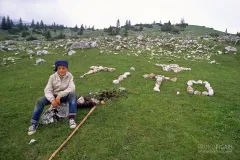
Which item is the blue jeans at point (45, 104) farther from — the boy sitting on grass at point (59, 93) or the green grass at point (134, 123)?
the green grass at point (134, 123)

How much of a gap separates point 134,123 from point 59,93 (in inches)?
158

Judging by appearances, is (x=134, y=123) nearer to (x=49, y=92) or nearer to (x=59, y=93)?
(x=59, y=93)

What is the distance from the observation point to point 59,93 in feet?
38.2

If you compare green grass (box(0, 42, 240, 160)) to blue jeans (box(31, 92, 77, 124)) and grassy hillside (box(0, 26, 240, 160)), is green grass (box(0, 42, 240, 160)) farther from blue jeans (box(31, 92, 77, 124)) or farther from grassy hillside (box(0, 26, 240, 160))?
blue jeans (box(31, 92, 77, 124))

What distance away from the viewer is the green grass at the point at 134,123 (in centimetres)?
973

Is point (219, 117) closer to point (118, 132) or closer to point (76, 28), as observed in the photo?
point (118, 132)

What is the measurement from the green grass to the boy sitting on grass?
0.67 meters

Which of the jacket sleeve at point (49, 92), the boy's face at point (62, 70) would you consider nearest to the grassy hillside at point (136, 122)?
the jacket sleeve at point (49, 92)

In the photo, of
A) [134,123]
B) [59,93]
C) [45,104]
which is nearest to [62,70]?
[59,93]

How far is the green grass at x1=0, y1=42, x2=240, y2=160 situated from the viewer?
383 inches

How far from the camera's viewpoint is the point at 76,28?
117 metres

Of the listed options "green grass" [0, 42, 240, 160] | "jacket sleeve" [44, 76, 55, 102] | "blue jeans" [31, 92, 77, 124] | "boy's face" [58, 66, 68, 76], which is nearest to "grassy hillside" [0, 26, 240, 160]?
"green grass" [0, 42, 240, 160]

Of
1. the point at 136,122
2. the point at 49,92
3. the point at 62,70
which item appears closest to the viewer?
the point at 49,92

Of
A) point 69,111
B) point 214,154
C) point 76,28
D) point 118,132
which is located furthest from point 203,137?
point 76,28
